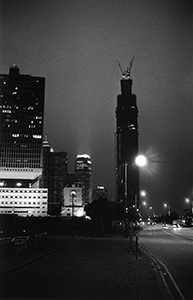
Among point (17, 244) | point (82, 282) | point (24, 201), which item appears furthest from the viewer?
point (24, 201)

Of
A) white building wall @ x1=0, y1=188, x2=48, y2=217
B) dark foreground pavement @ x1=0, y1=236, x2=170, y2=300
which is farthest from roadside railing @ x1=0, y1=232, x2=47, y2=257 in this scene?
white building wall @ x1=0, y1=188, x2=48, y2=217

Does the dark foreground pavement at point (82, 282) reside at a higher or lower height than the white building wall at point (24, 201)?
lower

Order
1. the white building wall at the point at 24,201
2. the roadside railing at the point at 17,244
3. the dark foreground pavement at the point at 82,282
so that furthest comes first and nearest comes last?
the white building wall at the point at 24,201 → the roadside railing at the point at 17,244 → the dark foreground pavement at the point at 82,282

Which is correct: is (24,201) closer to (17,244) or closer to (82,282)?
(17,244)

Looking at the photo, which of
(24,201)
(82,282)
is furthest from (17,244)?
(24,201)

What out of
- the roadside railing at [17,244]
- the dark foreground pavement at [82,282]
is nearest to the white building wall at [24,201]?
the roadside railing at [17,244]

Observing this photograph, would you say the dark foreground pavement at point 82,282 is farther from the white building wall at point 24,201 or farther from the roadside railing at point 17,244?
the white building wall at point 24,201

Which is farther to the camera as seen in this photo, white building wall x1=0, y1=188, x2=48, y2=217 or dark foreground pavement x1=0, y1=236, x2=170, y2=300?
white building wall x1=0, y1=188, x2=48, y2=217

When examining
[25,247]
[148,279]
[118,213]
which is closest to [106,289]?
[148,279]

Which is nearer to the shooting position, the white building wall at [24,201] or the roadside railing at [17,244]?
the roadside railing at [17,244]

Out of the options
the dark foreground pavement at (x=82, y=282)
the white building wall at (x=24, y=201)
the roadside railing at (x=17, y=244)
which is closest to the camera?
the dark foreground pavement at (x=82, y=282)

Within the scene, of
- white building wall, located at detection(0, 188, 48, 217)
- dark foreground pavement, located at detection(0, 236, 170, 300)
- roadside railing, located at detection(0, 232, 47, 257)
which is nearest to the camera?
dark foreground pavement, located at detection(0, 236, 170, 300)

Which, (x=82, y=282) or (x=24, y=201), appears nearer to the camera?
(x=82, y=282)

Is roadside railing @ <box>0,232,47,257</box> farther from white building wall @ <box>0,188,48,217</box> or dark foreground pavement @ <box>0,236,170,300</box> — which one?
white building wall @ <box>0,188,48,217</box>
